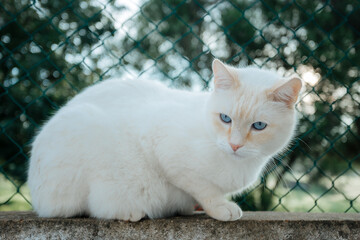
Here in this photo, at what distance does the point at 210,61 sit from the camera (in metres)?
2.50

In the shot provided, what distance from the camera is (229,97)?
1413 mm

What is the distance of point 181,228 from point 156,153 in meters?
0.35

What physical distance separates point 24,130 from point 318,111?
2015mm

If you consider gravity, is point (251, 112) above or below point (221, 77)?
below

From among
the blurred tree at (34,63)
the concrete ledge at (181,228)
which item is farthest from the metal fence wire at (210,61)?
the concrete ledge at (181,228)

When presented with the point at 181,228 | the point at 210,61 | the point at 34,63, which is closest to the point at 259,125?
the point at 181,228

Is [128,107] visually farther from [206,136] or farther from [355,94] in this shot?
[355,94]

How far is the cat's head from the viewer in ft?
4.44

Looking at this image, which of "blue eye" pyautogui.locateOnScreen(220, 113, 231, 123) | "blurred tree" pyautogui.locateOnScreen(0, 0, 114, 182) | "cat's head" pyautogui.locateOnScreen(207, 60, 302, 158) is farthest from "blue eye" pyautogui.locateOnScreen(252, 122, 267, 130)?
"blurred tree" pyautogui.locateOnScreen(0, 0, 114, 182)

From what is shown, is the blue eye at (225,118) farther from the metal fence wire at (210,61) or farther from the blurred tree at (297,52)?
the blurred tree at (297,52)

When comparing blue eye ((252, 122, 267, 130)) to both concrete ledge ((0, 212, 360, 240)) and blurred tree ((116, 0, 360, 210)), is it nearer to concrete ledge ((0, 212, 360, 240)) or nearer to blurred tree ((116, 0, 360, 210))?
concrete ledge ((0, 212, 360, 240))

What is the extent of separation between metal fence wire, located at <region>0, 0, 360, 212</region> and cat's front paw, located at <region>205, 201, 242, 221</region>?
1.70 ft

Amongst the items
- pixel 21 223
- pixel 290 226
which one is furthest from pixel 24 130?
pixel 290 226

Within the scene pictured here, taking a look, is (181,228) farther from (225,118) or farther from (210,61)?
(210,61)
